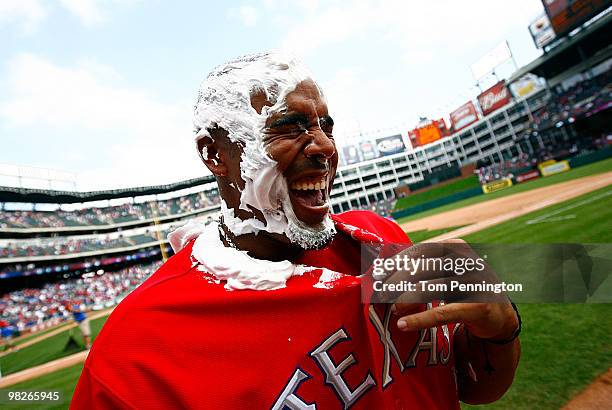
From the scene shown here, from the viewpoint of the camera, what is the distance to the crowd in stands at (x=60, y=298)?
97.2 ft

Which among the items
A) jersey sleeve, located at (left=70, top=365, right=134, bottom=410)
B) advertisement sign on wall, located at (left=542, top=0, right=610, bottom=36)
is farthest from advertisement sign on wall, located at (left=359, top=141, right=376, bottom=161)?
jersey sleeve, located at (left=70, top=365, right=134, bottom=410)

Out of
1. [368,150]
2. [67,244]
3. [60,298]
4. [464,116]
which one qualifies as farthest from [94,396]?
[368,150]

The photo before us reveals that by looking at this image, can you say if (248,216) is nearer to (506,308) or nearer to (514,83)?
(506,308)

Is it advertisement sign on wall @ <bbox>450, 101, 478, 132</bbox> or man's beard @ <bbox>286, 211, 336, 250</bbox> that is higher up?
advertisement sign on wall @ <bbox>450, 101, 478, 132</bbox>

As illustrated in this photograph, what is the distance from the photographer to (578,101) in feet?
125

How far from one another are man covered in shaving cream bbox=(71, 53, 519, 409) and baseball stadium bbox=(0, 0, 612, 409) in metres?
0.10

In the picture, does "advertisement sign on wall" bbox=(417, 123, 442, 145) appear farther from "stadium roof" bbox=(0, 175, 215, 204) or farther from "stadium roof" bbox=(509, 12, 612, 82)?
"stadium roof" bbox=(0, 175, 215, 204)

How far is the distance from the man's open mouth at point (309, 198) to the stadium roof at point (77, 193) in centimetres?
3953

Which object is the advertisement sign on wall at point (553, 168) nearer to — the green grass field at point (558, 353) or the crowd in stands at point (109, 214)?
the green grass field at point (558, 353)

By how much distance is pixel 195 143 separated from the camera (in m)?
1.62

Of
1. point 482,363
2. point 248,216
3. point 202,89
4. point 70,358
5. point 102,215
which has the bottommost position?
point 70,358

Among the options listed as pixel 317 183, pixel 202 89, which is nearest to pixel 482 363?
pixel 317 183

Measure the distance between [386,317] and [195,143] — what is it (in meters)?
1.13

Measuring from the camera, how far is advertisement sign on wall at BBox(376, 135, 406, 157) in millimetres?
73875
